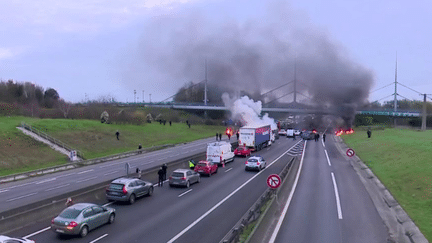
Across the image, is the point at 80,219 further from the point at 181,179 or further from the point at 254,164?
the point at 254,164

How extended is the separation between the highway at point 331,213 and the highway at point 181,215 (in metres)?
2.88

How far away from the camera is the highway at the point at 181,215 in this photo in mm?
14136

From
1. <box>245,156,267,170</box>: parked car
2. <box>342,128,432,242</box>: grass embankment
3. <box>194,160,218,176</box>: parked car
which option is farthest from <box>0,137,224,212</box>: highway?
<box>342,128,432,242</box>: grass embankment

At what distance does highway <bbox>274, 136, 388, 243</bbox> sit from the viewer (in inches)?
561

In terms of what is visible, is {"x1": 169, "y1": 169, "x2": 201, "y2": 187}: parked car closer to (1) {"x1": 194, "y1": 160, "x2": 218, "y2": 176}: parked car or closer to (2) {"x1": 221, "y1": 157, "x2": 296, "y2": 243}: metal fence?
(1) {"x1": 194, "y1": 160, "x2": 218, "y2": 176}: parked car

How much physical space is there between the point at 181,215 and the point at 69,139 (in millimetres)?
36516

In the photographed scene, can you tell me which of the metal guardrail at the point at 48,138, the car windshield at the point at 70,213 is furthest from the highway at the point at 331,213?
the metal guardrail at the point at 48,138

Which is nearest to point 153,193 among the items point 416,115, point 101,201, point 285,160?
point 101,201

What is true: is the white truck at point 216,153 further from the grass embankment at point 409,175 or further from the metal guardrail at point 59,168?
the grass embankment at point 409,175

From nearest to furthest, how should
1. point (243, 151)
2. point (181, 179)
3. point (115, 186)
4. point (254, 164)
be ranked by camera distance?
point (115, 186) → point (181, 179) → point (254, 164) → point (243, 151)

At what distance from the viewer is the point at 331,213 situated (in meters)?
17.8

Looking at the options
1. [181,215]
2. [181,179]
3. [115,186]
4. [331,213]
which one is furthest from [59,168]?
[331,213]

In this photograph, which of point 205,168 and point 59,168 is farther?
point 59,168

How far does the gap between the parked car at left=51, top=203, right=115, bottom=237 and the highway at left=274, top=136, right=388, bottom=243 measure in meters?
8.08
